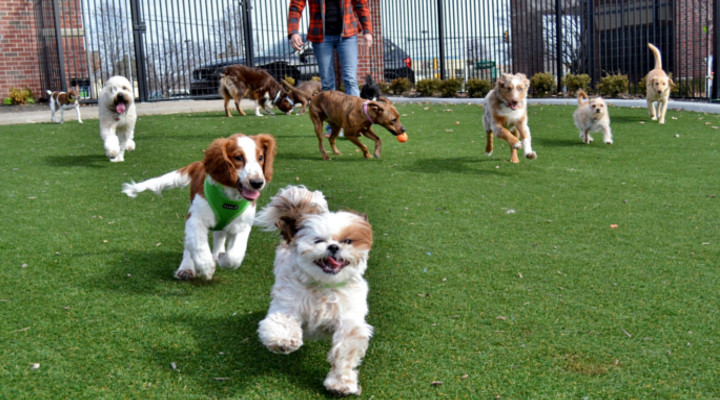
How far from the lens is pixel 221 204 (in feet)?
13.1

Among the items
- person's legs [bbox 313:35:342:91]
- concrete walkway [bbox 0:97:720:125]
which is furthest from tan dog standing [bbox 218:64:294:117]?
person's legs [bbox 313:35:342:91]

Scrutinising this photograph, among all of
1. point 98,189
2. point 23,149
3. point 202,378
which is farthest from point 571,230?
point 23,149

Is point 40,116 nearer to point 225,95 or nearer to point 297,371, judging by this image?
point 225,95

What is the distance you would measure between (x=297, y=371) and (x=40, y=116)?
1234cm

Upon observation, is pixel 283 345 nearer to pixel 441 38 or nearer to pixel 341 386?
pixel 341 386

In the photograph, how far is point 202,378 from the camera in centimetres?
296

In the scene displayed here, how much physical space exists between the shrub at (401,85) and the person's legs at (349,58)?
32.8ft

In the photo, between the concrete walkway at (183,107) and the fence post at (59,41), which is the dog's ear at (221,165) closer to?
the concrete walkway at (183,107)

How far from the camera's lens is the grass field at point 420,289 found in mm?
2979

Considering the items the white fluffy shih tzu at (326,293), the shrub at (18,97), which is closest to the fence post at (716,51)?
the white fluffy shih tzu at (326,293)

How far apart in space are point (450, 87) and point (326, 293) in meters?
16.0

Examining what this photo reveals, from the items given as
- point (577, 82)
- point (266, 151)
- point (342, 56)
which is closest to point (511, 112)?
point (342, 56)

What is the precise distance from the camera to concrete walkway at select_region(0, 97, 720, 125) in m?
13.1

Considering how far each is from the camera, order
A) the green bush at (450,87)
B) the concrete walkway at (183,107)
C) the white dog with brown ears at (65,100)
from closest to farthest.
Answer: the white dog with brown ears at (65,100), the concrete walkway at (183,107), the green bush at (450,87)
